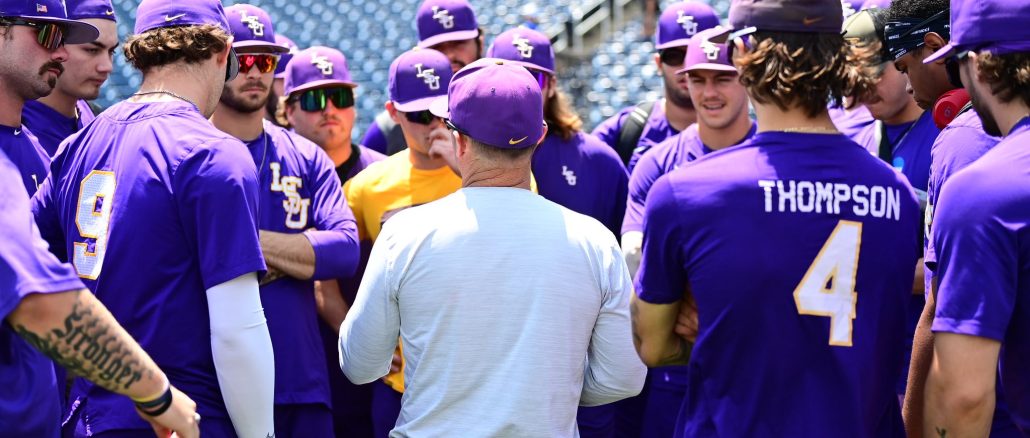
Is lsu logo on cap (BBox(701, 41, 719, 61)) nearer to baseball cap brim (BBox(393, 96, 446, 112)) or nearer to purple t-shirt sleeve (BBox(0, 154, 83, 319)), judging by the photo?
baseball cap brim (BBox(393, 96, 446, 112))

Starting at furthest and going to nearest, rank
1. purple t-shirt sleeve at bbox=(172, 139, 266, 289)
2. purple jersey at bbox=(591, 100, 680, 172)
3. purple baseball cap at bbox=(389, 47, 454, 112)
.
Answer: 1. purple jersey at bbox=(591, 100, 680, 172)
2. purple baseball cap at bbox=(389, 47, 454, 112)
3. purple t-shirt sleeve at bbox=(172, 139, 266, 289)

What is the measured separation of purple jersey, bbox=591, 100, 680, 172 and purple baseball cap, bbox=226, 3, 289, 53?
1979 mm

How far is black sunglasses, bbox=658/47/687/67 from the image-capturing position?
6.07m

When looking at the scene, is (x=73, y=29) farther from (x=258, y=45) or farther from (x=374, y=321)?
(x=374, y=321)

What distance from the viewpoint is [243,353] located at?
3127 mm

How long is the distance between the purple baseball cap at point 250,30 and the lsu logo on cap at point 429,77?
62 centimetres

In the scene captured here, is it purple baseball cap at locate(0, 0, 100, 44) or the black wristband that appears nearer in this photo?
the black wristband

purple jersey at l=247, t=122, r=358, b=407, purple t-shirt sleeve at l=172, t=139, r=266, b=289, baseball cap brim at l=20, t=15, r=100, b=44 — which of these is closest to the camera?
purple t-shirt sleeve at l=172, t=139, r=266, b=289

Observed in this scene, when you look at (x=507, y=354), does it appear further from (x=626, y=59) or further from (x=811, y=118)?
(x=626, y=59)

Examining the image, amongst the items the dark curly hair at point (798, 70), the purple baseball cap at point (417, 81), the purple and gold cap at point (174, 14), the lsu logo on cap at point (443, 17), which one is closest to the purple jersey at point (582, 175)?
the purple baseball cap at point (417, 81)

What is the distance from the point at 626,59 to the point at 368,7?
4.45 m

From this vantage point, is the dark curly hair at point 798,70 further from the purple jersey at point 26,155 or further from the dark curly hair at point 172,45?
the purple jersey at point 26,155

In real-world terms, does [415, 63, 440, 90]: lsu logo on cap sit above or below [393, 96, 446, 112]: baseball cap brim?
above

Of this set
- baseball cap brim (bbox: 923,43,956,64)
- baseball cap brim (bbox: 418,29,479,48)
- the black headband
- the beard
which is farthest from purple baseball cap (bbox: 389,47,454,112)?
baseball cap brim (bbox: 923,43,956,64)
